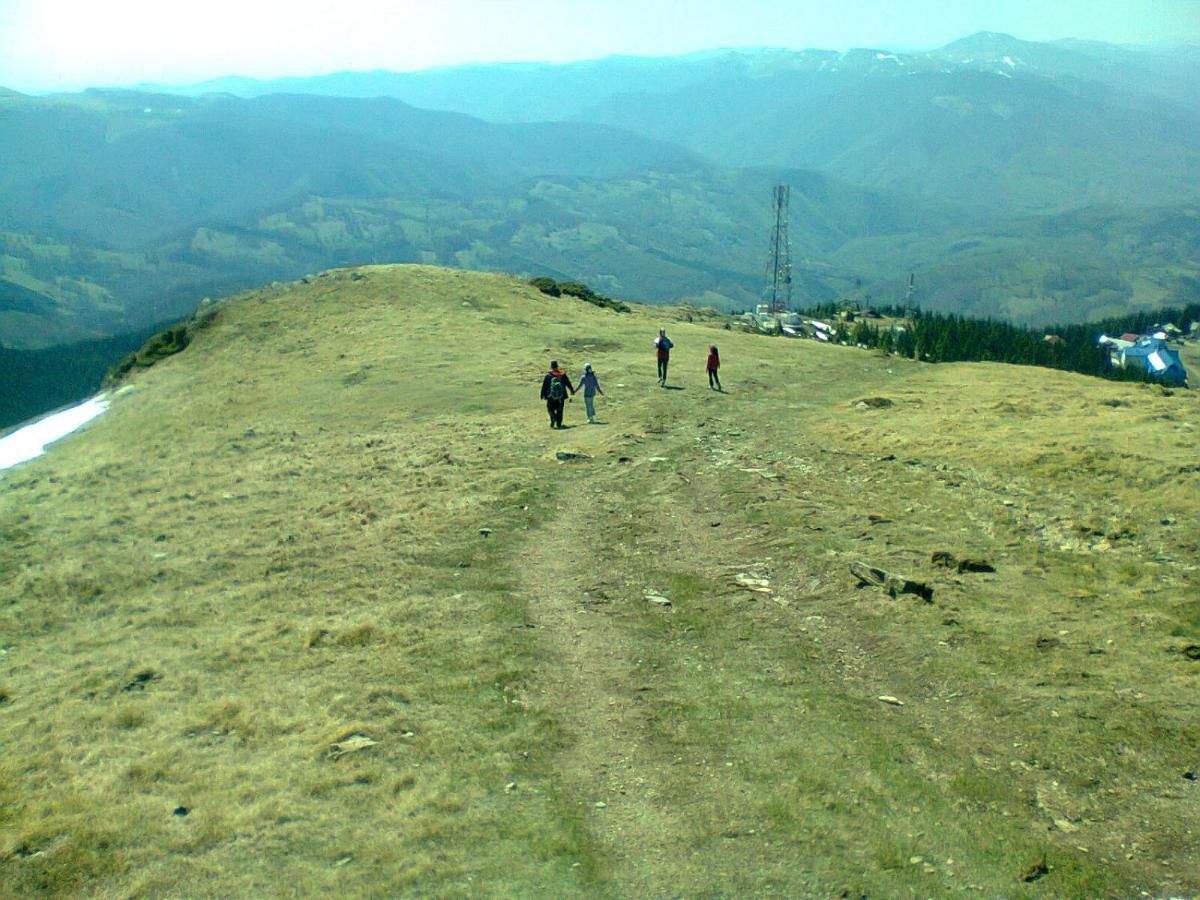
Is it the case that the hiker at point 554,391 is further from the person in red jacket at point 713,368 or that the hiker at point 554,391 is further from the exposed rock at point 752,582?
the exposed rock at point 752,582

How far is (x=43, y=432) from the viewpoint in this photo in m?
43.6

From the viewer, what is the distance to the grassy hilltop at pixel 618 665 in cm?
1012

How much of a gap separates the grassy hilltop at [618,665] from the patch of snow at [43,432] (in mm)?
9201

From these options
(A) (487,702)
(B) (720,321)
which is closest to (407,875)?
(A) (487,702)

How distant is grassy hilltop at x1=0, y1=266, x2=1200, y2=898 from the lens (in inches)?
399

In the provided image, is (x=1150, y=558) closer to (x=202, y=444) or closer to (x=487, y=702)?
(x=487, y=702)

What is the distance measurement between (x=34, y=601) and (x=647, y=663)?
13.3m

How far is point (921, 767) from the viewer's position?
11336 millimetres

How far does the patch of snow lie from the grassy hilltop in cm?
920

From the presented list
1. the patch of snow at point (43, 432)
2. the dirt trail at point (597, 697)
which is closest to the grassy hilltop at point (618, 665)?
the dirt trail at point (597, 697)

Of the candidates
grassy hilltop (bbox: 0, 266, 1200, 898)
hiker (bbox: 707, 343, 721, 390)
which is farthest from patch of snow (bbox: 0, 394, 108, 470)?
hiker (bbox: 707, 343, 721, 390)

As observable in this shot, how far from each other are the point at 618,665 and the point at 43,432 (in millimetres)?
38577

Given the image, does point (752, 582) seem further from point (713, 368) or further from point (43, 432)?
point (43, 432)

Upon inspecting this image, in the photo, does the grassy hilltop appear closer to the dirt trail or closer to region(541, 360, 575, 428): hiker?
the dirt trail
